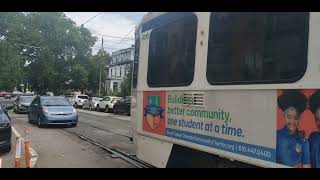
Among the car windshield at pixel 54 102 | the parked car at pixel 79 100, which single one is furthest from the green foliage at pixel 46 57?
the car windshield at pixel 54 102

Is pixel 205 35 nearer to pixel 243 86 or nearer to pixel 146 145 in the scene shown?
pixel 243 86

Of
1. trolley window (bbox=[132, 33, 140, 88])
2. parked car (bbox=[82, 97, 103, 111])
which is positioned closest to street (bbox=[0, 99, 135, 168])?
trolley window (bbox=[132, 33, 140, 88])

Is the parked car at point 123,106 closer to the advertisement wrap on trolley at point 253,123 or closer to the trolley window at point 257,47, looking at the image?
the advertisement wrap on trolley at point 253,123

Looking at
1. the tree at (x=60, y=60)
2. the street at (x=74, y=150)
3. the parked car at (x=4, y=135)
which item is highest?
the tree at (x=60, y=60)

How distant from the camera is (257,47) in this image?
479 centimetres

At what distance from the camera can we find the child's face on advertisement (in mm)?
4223

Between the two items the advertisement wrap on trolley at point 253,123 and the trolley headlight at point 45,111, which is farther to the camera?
the trolley headlight at point 45,111

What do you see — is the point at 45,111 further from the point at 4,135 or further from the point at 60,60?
the point at 60,60

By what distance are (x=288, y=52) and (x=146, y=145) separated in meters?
3.57

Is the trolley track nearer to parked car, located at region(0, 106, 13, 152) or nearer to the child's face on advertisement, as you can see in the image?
parked car, located at region(0, 106, 13, 152)

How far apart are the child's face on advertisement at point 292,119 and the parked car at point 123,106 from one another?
28.3m

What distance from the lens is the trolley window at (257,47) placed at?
4320mm

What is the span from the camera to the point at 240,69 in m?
5.06
